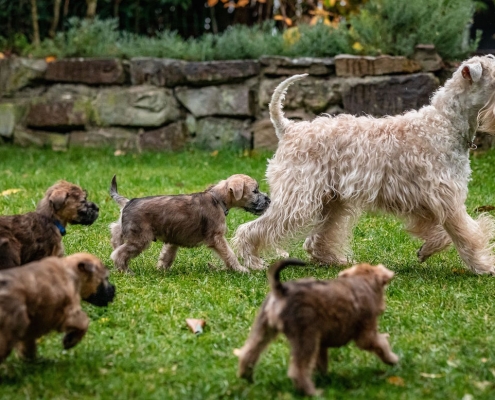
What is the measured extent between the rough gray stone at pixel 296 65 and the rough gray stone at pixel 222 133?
929 millimetres

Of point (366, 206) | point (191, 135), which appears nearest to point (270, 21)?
point (191, 135)

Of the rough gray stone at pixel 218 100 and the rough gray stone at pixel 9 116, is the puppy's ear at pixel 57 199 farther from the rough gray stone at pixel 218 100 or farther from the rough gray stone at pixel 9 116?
the rough gray stone at pixel 9 116

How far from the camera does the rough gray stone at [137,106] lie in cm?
1308

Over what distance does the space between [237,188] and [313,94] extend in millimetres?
5716

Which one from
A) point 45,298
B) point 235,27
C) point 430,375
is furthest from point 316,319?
point 235,27

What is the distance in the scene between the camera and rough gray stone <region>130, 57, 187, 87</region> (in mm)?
12992

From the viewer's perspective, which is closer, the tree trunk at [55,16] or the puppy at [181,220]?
the puppy at [181,220]

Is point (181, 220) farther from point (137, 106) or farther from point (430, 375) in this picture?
point (137, 106)

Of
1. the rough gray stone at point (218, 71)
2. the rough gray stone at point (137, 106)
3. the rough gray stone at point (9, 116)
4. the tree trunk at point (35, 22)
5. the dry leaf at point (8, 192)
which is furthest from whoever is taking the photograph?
the tree trunk at point (35, 22)

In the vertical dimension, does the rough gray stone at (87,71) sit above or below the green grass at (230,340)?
above

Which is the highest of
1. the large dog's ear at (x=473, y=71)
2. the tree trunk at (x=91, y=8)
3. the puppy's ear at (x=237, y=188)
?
the large dog's ear at (x=473, y=71)

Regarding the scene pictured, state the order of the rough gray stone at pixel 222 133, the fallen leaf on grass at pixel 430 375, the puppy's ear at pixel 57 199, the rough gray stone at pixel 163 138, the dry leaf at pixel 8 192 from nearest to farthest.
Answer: the fallen leaf on grass at pixel 430 375 < the puppy's ear at pixel 57 199 < the dry leaf at pixel 8 192 < the rough gray stone at pixel 222 133 < the rough gray stone at pixel 163 138

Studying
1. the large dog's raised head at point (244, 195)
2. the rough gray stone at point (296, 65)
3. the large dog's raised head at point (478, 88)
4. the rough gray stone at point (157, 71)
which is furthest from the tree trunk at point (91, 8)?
the large dog's raised head at point (478, 88)

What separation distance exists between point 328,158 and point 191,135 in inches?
262
